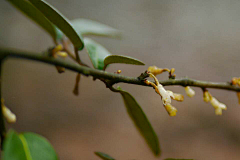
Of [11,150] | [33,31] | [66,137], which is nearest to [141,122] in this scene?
[11,150]

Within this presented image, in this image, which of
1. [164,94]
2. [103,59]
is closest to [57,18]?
[103,59]

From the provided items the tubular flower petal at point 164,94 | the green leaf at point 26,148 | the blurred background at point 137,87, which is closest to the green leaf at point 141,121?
the tubular flower petal at point 164,94

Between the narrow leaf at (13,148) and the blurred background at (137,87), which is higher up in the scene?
the blurred background at (137,87)

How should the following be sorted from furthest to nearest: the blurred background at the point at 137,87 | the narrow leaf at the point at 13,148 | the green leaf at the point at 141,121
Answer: the blurred background at the point at 137,87
the green leaf at the point at 141,121
the narrow leaf at the point at 13,148

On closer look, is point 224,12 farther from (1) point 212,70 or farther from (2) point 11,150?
(2) point 11,150

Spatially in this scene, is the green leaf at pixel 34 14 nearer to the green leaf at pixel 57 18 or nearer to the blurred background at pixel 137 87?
the green leaf at pixel 57 18

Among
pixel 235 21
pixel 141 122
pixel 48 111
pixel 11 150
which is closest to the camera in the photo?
pixel 11 150

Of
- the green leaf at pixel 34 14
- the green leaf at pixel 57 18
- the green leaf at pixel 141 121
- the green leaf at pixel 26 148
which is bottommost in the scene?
the green leaf at pixel 26 148

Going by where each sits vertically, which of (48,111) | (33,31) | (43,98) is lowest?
(48,111)
